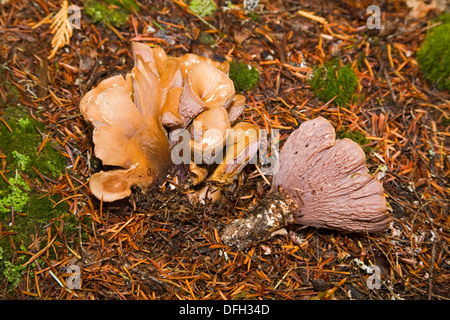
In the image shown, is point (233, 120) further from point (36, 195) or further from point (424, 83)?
point (424, 83)

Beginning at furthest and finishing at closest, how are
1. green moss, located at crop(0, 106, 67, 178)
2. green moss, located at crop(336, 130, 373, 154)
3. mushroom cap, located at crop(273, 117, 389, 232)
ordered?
green moss, located at crop(336, 130, 373, 154)
green moss, located at crop(0, 106, 67, 178)
mushroom cap, located at crop(273, 117, 389, 232)

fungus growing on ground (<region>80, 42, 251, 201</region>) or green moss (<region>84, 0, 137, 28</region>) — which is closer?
fungus growing on ground (<region>80, 42, 251, 201</region>)

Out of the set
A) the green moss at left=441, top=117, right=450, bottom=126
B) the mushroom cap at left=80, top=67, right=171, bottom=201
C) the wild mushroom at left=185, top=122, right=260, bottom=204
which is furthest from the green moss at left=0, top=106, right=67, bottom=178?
the green moss at left=441, top=117, right=450, bottom=126

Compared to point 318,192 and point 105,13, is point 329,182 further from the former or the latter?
point 105,13

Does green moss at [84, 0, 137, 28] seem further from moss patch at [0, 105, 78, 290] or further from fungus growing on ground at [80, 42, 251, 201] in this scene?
moss patch at [0, 105, 78, 290]

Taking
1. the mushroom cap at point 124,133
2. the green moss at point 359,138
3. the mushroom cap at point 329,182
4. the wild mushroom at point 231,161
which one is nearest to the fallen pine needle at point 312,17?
the green moss at point 359,138

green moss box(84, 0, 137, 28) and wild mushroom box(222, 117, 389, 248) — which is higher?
green moss box(84, 0, 137, 28)

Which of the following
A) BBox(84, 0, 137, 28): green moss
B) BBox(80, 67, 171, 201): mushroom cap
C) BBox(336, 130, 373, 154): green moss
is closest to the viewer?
BBox(80, 67, 171, 201): mushroom cap
